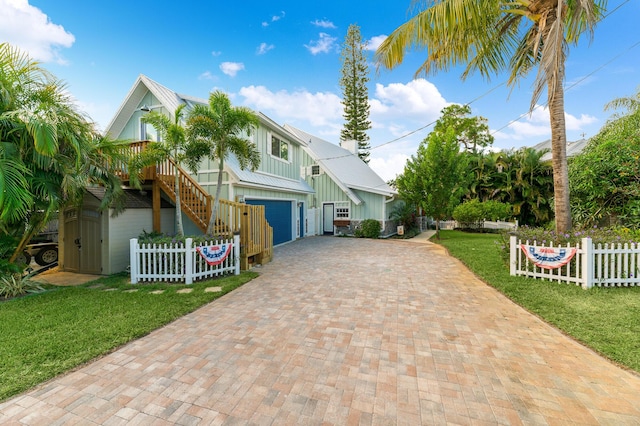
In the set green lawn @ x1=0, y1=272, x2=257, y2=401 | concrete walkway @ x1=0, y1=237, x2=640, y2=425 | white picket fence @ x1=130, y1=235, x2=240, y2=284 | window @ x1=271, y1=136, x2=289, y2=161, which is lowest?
concrete walkway @ x1=0, y1=237, x2=640, y2=425

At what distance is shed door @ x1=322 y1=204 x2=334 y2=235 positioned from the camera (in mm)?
17781

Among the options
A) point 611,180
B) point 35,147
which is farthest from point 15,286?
point 611,180

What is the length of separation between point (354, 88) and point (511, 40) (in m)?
23.6

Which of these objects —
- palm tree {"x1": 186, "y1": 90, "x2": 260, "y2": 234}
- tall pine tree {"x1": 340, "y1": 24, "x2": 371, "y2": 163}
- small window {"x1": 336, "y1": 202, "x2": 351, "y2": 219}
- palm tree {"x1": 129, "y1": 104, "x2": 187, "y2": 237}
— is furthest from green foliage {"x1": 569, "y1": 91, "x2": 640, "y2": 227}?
tall pine tree {"x1": 340, "y1": 24, "x2": 371, "y2": 163}

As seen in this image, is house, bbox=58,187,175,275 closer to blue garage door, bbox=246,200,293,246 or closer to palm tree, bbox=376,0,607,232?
blue garage door, bbox=246,200,293,246

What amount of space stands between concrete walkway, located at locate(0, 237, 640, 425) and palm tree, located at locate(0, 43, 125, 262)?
4.14m

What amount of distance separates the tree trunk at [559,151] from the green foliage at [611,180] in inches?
201

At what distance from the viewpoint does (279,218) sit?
13.6m

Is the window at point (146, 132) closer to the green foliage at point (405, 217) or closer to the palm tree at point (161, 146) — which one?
the palm tree at point (161, 146)

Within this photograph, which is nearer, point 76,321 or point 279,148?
point 76,321

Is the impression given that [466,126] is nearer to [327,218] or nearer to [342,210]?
[342,210]

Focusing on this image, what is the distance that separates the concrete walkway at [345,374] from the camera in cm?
236

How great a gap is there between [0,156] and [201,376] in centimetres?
584

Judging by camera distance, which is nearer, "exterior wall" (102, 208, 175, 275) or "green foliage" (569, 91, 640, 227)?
"exterior wall" (102, 208, 175, 275)
